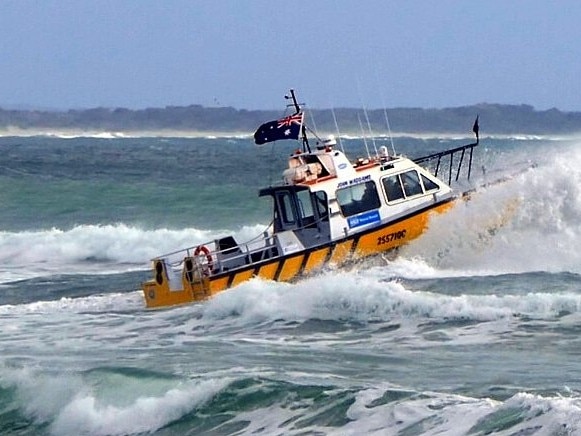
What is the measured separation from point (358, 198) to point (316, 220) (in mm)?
777

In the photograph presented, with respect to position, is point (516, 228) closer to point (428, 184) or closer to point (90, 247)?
point (428, 184)

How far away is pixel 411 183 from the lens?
2359cm

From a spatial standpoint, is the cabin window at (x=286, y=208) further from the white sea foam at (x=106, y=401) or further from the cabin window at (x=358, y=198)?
the white sea foam at (x=106, y=401)

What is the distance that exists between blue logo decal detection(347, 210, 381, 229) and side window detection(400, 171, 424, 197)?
0.73m

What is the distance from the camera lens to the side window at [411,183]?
925 inches

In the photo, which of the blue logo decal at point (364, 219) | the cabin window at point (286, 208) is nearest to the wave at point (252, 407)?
the blue logo decal at point (364, 219)

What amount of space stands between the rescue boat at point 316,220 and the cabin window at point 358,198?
2 cm

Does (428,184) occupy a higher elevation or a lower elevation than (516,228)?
higher

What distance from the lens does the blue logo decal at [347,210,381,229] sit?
22.9 m

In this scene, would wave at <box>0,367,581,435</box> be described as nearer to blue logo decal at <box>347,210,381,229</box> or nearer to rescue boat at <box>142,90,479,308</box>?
rescue boat at <box>142,90,479,308</box>

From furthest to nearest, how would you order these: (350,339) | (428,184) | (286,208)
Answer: (428,184)
(286,208)
(350,339)

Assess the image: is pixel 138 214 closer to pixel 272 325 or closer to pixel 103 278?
pixel 103 278

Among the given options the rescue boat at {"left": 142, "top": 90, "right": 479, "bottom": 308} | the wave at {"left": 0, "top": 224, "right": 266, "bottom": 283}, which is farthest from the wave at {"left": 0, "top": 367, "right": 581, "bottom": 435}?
the wave at {"left": 0, "top": 224, "right": 266, "bottom": 283}

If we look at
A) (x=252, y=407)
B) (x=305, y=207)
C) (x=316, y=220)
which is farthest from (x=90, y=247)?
(x=252, y=407)
